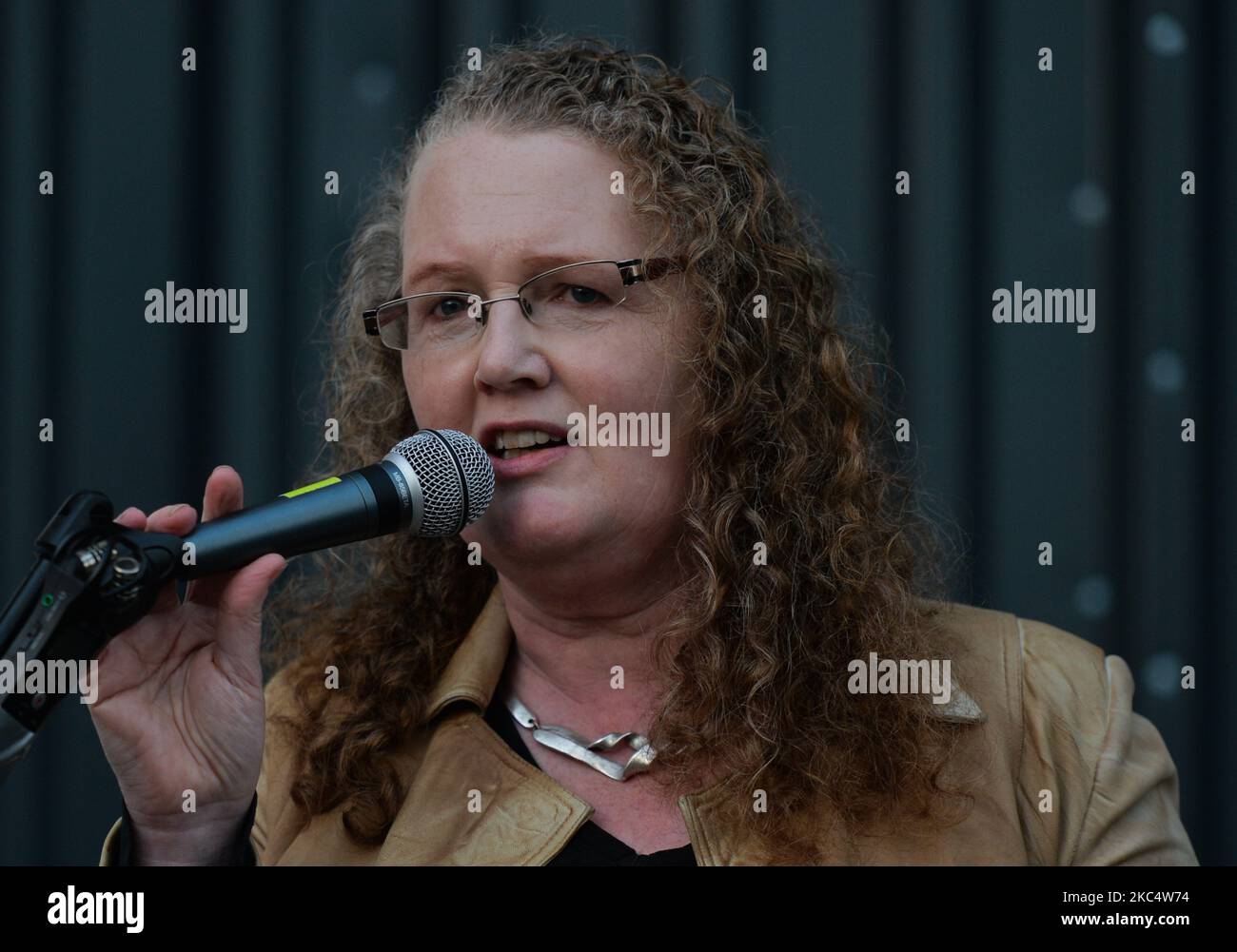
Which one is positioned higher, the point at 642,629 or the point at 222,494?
the point at 222,494

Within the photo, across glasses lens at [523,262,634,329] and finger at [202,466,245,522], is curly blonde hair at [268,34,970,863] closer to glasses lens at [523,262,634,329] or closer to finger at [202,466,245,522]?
glasses lens at [523,262,634,329]

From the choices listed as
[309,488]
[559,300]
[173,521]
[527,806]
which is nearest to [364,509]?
[309,488]

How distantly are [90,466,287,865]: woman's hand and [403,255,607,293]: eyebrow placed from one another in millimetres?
353

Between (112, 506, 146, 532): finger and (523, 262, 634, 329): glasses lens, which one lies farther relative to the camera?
(523, 262, 634, 329): glasses lens

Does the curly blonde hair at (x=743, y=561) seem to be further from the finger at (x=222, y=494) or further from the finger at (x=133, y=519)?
the finger at (x=133, y=519)

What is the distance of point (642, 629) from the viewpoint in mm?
1533

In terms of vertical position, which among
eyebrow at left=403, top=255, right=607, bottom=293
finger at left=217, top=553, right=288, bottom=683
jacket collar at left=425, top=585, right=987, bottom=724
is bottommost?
jacket collar at left=425, top=585, right=987, bottom=724

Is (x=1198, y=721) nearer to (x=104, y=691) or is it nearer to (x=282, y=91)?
(x=104, y=691)

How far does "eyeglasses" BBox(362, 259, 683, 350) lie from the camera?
139 centimetres

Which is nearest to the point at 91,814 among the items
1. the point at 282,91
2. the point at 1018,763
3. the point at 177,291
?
the point at 177,291

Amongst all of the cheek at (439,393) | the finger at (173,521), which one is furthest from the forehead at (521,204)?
the finger at (173,521)

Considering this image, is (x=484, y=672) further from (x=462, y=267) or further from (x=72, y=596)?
(x=72, y=596)

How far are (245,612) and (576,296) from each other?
50 cm

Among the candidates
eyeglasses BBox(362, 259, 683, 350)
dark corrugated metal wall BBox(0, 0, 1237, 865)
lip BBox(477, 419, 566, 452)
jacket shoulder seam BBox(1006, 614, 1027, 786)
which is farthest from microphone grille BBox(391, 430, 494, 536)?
dark corrugated metal wall BBox(0, 0, 1237, 865)
